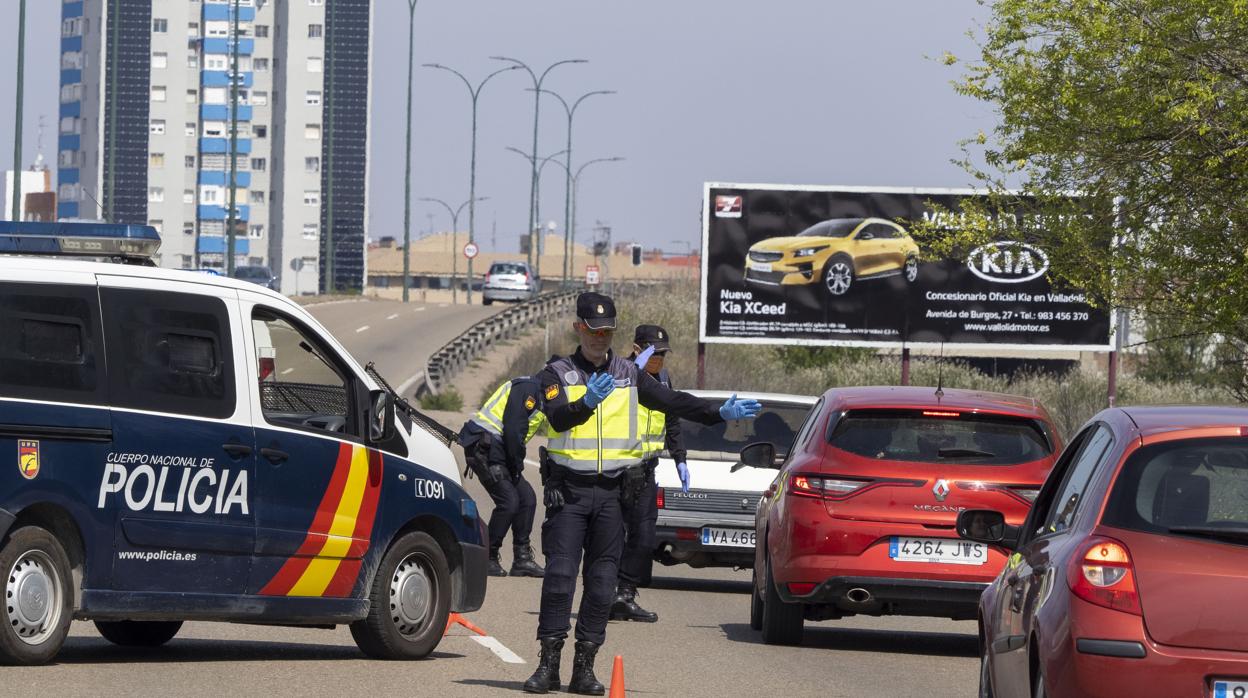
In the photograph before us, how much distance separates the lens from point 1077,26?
20828 millimetres

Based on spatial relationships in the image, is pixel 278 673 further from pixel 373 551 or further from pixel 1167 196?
pixel 1167 196

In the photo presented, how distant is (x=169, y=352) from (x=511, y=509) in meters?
5.85

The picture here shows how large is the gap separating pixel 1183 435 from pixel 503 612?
302 inches

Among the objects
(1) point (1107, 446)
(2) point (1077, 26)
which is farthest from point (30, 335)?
(2) point (1077, 26)

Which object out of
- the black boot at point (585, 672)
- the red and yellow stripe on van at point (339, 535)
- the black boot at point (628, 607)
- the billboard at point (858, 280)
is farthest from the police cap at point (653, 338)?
the billboard at point (858, 280)

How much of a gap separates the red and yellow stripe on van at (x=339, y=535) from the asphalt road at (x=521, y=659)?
1.39ft

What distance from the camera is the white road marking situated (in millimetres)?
11129

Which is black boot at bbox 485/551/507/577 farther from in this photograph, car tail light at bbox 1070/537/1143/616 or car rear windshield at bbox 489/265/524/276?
car rear windshield at bbox 489/265/524/276

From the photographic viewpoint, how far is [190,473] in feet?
32.3

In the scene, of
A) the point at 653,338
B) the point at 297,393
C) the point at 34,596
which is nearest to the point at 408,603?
the point at 297,393

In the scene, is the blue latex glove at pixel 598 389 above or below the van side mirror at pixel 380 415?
above

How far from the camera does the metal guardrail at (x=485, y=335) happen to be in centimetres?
4850

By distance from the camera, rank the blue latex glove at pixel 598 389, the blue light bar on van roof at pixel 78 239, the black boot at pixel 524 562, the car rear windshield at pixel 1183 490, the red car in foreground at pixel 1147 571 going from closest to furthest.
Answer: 1. the red car in foreground at pixel 1147 571
2. the car rear windshield at pixel 1183 490
3. the blue latex glove at pixel 598 389
4. the blue light bar on van roof at pixel 78 239
5. the black boot at pixel 524 562

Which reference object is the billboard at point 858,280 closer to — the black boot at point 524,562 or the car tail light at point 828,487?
the black boot at point 524,562
